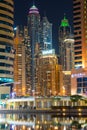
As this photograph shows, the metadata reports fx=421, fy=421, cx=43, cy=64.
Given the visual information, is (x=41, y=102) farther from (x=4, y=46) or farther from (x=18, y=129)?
(x=18, y=129)

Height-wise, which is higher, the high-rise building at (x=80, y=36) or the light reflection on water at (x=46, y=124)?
the high-rise building at (x=80, y=36)

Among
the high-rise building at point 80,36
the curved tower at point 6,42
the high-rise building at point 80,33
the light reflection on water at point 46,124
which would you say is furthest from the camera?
the high-rise building at point 80,33

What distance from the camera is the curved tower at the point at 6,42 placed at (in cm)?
12131

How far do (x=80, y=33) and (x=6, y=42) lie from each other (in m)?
32.7

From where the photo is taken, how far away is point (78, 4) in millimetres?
147250

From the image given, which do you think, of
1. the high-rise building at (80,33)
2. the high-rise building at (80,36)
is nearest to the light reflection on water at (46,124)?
the high-rise building at (80,36)

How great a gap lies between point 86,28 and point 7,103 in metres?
43.2

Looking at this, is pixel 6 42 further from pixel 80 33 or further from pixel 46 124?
pixel 46 124

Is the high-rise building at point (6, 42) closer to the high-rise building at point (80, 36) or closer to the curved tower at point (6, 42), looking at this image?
the curved tower at point (6, 42)

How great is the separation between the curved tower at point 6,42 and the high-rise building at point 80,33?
28762 millimetres

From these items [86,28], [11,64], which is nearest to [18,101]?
[11,64]

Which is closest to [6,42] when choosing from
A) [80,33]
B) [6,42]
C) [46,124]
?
[6,42]

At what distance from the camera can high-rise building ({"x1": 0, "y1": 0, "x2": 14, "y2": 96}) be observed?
121312 millimetres

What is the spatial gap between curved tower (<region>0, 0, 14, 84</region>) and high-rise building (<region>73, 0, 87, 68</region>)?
94.4 ft
